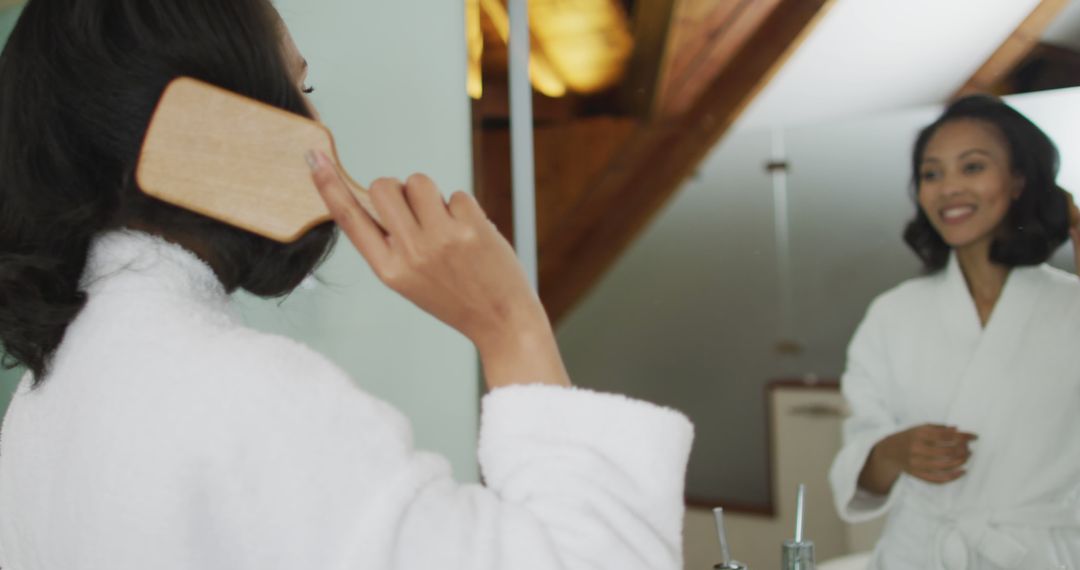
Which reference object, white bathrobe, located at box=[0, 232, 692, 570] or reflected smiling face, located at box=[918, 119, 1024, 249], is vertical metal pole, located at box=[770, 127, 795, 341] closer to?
reflected smiling face, located at box=[918, 119, 1024, 249]

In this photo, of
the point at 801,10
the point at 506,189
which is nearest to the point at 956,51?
the point at 801,10

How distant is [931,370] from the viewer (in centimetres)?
60

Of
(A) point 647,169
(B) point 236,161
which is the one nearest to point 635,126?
(A) point 647,169

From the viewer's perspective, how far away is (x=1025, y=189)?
0.57 meters

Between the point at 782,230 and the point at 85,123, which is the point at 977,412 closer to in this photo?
the point at 782,230

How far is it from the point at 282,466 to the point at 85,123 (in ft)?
0.72

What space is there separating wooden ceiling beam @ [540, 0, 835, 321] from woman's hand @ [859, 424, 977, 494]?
0.25 meters

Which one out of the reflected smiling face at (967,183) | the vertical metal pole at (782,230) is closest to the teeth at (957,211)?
the reflected smiling face at (967,183)

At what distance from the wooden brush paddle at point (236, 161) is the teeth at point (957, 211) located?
1.33 ft

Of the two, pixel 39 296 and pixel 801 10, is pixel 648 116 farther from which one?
pixel 39 296

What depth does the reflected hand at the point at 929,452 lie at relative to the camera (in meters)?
0.59

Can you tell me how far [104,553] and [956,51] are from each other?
60cm

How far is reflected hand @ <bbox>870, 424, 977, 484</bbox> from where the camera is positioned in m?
0.59

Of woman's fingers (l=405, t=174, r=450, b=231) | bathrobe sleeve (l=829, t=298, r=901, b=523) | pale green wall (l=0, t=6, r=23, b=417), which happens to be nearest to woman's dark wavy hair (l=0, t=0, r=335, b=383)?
woman's fingers (l=405, t=174, r=450, b=231)
